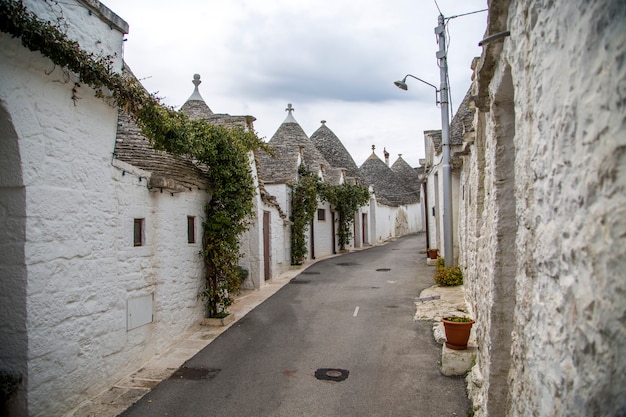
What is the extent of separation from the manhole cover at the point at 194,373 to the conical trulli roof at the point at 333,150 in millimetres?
23113

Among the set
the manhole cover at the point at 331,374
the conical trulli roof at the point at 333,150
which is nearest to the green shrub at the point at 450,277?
the manhole cover at the point at 331,374

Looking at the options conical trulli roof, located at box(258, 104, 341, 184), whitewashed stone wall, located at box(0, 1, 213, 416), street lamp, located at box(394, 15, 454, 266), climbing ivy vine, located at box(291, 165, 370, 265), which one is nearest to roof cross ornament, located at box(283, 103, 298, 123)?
conical trulli roof, located at box(258, 104, 341, 184)

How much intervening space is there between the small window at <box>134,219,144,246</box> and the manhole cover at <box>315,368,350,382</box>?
136 inches

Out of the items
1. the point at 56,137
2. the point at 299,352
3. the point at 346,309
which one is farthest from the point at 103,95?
the point at 346,309

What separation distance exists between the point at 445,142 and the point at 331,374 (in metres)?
6.77

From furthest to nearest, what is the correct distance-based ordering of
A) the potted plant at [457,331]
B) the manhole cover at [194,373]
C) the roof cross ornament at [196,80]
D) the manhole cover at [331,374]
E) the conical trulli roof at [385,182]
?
the conical trulli roof at [385,182] < the roof cross ornament at [196,80] < the manhole cover at [194,373] < the manhole cover at [331,374] < the potted plant at [457,331]

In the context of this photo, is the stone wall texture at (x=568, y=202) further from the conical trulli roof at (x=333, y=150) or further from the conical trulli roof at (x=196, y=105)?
the conical trulli roof at (x=333, y=150)

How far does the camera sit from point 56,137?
533 cm

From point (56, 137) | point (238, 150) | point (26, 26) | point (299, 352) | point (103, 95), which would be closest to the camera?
point (26, 26)

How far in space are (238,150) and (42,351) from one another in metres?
5.52

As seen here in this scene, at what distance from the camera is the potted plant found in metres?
6.15

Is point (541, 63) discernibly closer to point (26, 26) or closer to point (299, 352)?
point (26, 26)

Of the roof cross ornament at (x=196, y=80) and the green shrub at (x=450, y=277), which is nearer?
the green shrub at (x=450, y=277)

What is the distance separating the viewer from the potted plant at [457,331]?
20.2ft
